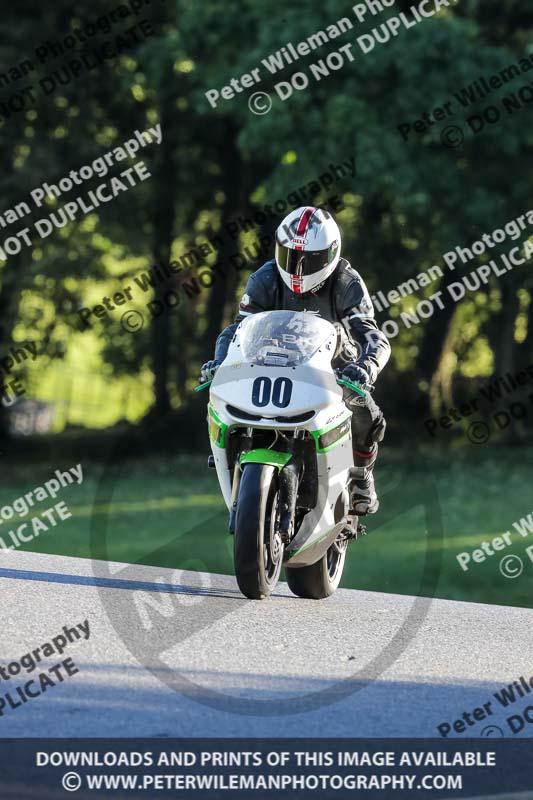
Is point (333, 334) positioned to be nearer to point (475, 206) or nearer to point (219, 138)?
point (475, 206)

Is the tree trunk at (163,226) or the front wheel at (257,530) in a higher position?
the tree trunk at (163,226)

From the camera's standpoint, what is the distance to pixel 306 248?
709cm

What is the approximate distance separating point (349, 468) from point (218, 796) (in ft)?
10.2

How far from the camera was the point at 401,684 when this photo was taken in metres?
5.64

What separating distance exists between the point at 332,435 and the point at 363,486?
2.57 feet
